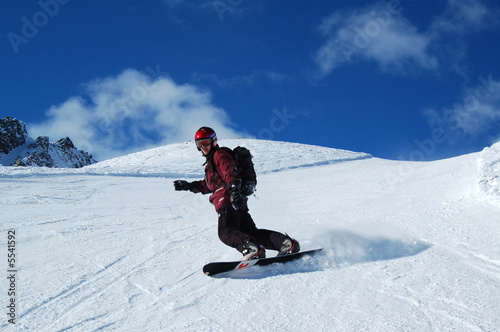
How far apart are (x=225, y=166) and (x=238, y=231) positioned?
806 mm

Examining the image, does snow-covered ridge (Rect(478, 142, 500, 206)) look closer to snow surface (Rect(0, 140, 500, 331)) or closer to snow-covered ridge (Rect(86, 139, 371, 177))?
snow surface (Rect(0, 140, 500, 331))

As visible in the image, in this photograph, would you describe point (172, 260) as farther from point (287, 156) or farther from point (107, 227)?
point (287, 156)

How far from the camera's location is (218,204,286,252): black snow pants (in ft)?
13.9

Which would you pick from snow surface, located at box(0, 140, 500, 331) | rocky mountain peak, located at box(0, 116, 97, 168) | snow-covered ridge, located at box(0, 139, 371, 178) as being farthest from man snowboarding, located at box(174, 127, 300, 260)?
rocky mountain peak, located at box(0, 116, 97, 168)

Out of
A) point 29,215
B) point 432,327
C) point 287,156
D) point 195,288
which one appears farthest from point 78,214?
point 287,156

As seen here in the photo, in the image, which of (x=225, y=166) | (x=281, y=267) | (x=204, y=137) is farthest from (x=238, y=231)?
(x=204, y=137)

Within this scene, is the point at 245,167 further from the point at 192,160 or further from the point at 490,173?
the point at 192,160

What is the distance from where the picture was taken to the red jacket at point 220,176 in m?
4.25

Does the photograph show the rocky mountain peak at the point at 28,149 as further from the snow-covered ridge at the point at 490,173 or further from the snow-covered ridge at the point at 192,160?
the snow-covered ridge at the point at 490,173

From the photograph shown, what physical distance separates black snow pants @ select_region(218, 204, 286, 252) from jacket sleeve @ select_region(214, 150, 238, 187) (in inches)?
16.3

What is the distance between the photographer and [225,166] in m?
4.28

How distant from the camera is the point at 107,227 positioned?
22.2ft

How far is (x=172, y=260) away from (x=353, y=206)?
5.12 metres

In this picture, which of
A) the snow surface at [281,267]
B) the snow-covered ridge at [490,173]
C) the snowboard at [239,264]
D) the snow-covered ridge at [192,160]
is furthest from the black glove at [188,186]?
the snow-covered ridge at [192,160]
